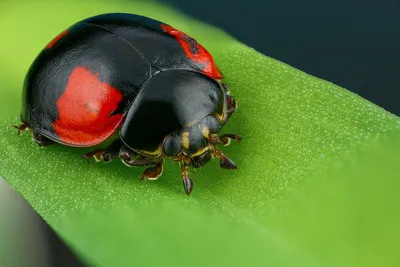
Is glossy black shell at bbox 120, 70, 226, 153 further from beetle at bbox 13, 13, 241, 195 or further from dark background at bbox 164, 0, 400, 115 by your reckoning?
dark background at bbox 164, 0, 400, 115

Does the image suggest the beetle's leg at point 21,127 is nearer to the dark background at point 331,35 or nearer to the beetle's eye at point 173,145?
the beetle's eye at point 173,145

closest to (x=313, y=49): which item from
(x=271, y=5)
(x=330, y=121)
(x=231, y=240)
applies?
(x=271, y=5)

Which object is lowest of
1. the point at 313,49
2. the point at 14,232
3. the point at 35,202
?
the point at 14,232

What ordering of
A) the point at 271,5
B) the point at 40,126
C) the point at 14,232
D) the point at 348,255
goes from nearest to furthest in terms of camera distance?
Result: the point at 348,255
the point at 40,126
the point at 14,232
the point at 271,5

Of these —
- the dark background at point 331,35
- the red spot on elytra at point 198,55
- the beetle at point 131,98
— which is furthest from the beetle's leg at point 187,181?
the dark background at point 331,35

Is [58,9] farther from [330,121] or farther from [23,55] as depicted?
[330,121]

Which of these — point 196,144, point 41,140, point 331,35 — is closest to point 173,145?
point 196,144

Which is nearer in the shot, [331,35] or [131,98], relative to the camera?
[131,98]

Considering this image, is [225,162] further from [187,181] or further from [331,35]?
[331,35]
